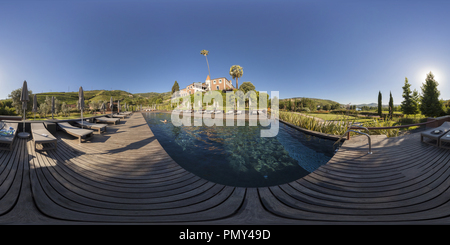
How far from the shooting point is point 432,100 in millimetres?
6887

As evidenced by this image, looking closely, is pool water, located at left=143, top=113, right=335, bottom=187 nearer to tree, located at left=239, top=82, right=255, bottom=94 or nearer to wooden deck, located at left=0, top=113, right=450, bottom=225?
wooden deck, located at left=0, top=113, right=450, bottom=225

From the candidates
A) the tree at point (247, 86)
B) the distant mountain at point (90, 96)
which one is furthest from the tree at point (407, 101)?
the distant mountain at point (90, 96)

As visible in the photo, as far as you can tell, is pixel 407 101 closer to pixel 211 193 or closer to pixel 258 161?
pixel 258 161

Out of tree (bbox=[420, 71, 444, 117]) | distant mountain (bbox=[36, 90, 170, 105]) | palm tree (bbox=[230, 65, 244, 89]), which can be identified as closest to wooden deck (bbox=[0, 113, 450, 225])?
tree (bbox=[420, 71, 444, 117])

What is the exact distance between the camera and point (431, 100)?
22.6 feet

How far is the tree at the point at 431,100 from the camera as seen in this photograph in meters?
6.61

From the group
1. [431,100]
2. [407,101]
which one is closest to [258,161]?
[431,100]

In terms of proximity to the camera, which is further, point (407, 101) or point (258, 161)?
point (407, 101)

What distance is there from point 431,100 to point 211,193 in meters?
12.1

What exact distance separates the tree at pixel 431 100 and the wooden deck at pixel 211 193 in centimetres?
710

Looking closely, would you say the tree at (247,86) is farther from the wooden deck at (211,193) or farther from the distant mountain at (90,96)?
the distant mountain at (90,96)
